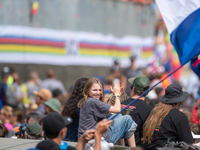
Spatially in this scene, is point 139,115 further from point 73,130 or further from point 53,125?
point 53,125

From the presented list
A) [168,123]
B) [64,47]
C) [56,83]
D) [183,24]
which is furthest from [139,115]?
[64,47]

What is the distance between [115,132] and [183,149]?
90 centimetres

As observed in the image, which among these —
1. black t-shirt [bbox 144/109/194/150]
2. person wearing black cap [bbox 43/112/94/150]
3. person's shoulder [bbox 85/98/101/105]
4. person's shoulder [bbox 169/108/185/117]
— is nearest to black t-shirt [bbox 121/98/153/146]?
black t-shirt [bbox 144/109/194/150]

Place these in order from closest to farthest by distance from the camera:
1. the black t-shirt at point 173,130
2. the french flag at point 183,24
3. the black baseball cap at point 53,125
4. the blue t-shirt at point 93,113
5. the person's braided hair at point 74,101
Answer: the black baseball cap at point 53,125, the blue t-shirt at point 93,113, the black t-shirt at point 173,130, the french flag at point 183,24, the person's braided hair at point 74,101

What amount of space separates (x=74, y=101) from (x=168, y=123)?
125 centimetres

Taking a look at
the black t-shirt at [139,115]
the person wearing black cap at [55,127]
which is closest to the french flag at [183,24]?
the black t-shirt at [139,115]

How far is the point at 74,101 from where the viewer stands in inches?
182

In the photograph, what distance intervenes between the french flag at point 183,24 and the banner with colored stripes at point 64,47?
761cm

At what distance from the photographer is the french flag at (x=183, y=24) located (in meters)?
4.28

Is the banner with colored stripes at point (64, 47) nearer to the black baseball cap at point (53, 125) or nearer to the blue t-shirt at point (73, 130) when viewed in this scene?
the blue t-shirt at point (73, 130)

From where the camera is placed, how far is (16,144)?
3.81 metres

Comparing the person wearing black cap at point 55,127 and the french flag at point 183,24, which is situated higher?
the french flag at point 183,24

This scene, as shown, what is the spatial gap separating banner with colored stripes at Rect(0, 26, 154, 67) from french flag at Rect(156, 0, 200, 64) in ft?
25.0

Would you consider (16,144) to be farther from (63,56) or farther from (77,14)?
(77,14)
